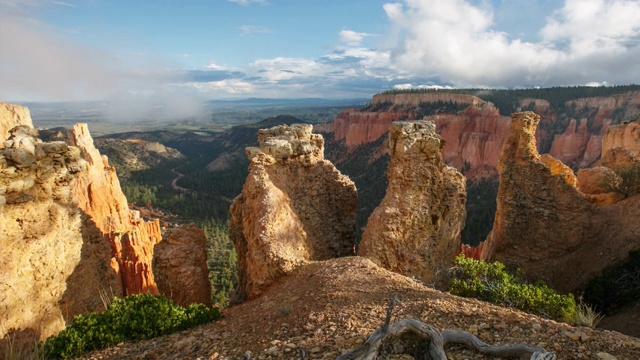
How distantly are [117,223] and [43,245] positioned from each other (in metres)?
12.4

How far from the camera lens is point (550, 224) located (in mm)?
16359

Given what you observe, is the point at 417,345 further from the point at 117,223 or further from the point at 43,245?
the point at 117,223

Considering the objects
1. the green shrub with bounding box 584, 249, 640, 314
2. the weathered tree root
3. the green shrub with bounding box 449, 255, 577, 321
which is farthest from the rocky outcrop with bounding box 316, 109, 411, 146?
the weathered tree root

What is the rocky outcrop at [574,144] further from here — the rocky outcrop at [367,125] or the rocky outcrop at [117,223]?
the rocky outcrop at [117,223]

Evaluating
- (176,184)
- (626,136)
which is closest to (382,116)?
(176,184)

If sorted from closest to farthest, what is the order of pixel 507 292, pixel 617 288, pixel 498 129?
pixel 507 292 < pixel 617 288 < pixel 498 129

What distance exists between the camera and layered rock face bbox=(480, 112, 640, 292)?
49.5ft

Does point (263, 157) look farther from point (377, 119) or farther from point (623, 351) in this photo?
point (377, 119)

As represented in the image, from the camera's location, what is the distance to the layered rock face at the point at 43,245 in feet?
33.7

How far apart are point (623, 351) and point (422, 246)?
23.9 feet

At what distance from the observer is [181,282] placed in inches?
545

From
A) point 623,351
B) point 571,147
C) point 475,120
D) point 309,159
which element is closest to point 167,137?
point 475,120

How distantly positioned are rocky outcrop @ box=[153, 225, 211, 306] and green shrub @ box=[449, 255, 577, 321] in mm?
8632

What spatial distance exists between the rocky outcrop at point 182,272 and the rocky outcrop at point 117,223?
4049 millimetres
